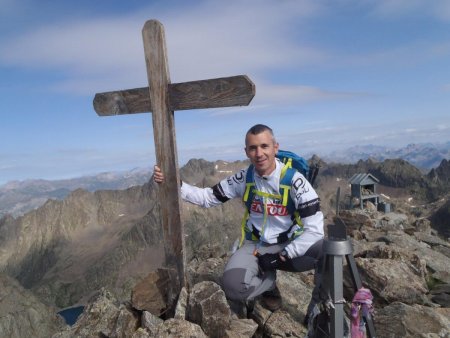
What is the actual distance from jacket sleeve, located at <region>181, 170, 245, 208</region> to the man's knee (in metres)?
1.39

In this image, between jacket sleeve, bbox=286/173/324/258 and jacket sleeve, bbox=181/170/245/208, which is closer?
jacket sleeve, bbox=286/173/324/258

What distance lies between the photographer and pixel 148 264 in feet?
580

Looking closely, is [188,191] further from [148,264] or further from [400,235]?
[148,264]

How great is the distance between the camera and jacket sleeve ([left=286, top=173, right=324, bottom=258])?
6051mm

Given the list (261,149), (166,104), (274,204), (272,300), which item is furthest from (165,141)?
(272,300)

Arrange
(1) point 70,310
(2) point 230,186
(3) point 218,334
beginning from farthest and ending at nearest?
(1) point 70,310 → (2) point 230,186 → (3) point 218,334

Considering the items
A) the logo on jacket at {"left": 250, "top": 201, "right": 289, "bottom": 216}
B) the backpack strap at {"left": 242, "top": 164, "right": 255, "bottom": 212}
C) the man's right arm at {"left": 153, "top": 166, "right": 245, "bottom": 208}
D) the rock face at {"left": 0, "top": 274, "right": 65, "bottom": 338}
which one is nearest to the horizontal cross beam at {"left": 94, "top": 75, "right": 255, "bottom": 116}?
the backpack strap at {"left": 242, "top": 164, "right": 255, "bottom": 212}

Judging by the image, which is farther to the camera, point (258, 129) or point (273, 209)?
point (273, 209)

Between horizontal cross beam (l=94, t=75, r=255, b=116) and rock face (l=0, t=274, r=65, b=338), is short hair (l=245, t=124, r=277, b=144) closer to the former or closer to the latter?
horizontal cross beam (l=94, t=75, r=255, b=116)

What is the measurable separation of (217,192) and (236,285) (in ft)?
6.00

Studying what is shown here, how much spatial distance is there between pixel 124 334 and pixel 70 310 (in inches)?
5864

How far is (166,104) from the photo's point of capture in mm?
6398

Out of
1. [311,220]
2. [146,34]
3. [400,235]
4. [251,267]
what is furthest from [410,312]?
[400,235]

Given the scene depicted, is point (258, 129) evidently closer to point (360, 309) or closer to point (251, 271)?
point (251, 271)
